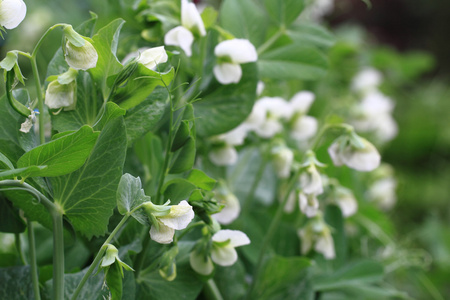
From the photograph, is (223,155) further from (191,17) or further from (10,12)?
(10,12)

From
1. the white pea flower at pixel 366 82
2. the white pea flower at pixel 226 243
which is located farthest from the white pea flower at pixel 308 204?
the white pea flower at pixel 366 82

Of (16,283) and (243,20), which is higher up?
(243,20)

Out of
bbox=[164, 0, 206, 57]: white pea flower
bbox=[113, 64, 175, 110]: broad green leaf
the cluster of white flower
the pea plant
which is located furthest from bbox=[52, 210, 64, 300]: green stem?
the cluster of white flower

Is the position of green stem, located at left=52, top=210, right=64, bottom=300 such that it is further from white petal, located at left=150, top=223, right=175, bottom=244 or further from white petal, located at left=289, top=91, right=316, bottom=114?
white petal, located at left=289, top=91, right=316, bottom=114

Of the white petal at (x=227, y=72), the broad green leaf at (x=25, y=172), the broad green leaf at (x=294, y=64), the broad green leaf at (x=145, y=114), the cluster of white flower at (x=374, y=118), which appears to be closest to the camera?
the broad green leaf at (x=25, y=172)

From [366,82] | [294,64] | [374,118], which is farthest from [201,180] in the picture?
[366,82]

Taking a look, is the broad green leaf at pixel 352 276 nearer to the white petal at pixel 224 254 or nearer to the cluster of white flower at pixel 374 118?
the white petal at pixel 224 254

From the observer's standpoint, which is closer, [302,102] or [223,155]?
[223,155]
